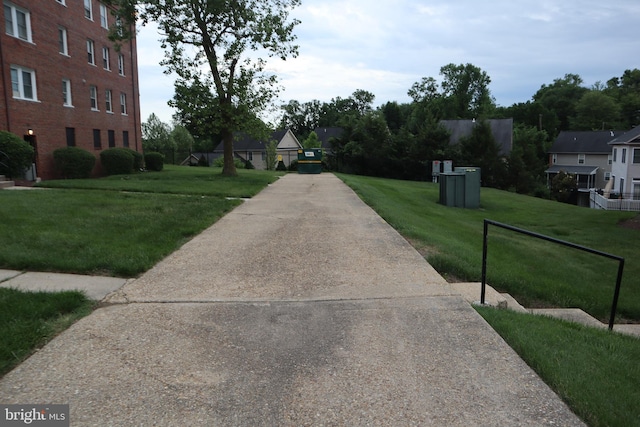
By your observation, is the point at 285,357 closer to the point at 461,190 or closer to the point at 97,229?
the point at 97,229

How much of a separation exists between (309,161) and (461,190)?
11.3 m

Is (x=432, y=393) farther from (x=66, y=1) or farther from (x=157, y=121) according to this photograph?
(x=157, y=121)

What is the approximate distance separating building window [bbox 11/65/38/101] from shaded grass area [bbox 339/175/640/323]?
15.7 m

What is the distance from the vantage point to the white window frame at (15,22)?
2027 centimetres

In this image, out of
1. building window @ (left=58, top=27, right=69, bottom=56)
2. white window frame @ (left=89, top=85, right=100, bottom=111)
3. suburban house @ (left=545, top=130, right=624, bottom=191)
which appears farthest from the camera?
suburban house @ (left=545, top=130, right=624, bottom=191)

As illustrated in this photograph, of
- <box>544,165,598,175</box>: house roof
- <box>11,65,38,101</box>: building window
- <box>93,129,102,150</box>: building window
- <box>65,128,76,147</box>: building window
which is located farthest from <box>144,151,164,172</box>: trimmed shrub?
<box>544,165,598,175</box>: house roof

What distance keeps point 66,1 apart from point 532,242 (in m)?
25.1

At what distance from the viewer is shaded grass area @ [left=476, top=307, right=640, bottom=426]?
131 inches

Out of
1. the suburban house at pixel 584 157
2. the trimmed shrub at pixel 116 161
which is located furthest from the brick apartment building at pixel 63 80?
the suburban house at pixel 584 157

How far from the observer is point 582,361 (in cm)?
411

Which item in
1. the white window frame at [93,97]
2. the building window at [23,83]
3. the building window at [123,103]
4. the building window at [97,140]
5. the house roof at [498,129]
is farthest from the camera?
the house roof at [498,129]

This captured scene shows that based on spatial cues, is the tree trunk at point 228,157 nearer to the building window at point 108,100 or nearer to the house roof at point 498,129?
the building window at point 108,100

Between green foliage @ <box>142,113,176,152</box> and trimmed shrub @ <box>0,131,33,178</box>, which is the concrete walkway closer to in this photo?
trimmed shrub @ <box>0,131,33,178</box>

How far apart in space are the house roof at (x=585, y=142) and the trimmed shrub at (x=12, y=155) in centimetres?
6472
